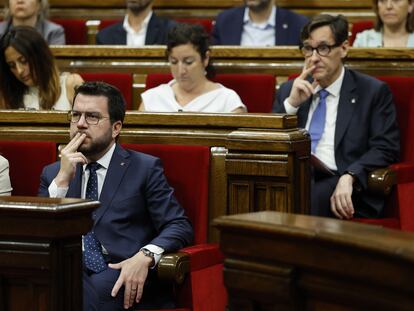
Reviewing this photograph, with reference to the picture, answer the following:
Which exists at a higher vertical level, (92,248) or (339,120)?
(339,120)

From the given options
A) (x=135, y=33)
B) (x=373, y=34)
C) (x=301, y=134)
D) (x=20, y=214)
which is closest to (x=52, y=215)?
(x=20, y=214)

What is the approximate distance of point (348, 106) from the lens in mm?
1486

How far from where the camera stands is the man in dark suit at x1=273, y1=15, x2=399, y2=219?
1.42 metres

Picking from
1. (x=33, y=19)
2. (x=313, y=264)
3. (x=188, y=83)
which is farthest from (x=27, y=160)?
(x=33, y=19)

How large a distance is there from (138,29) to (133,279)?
1.09 meters

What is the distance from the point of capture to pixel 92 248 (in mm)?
1148

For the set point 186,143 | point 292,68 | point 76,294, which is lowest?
point 76,294

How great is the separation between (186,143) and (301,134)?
0.54 feet

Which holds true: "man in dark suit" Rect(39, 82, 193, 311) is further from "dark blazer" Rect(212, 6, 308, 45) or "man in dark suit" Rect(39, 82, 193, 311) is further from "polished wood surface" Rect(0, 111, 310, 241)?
"dark blazer" Rect(212, 6, 308, 45)

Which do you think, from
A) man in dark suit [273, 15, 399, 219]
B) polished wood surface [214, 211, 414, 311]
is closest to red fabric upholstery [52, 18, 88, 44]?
man in dark suit [273, 15, 399, 219]

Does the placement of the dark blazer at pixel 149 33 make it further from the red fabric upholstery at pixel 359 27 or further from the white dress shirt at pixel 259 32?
the red fabric upholstery at pixel 359 27

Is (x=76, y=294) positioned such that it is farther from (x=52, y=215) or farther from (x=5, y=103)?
(x=5, y=103)

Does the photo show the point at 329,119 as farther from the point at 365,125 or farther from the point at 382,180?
the point at 382,180

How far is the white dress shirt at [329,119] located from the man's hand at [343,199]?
7 centimetres
